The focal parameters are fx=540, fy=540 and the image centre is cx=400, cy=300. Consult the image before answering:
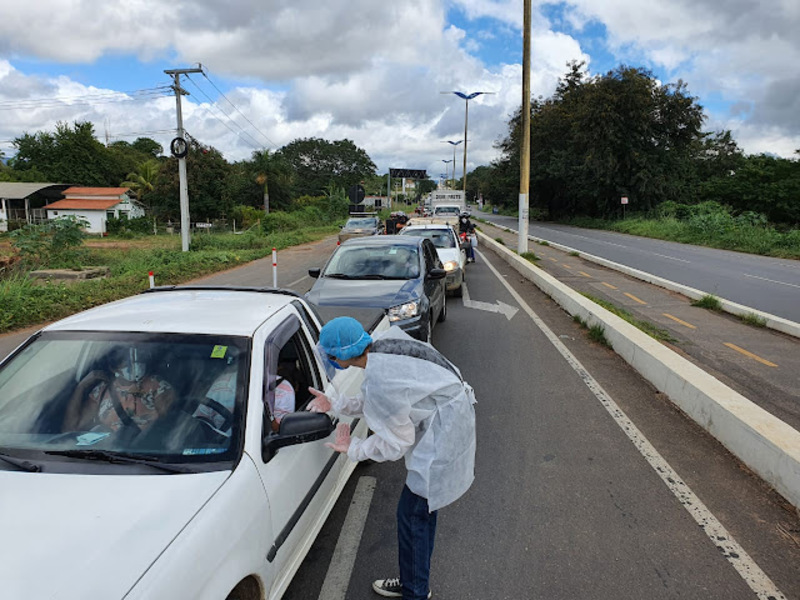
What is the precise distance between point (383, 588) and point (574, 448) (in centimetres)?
248

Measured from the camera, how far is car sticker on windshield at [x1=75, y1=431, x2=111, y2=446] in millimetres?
2420

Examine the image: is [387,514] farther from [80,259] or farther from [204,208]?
[204,208]

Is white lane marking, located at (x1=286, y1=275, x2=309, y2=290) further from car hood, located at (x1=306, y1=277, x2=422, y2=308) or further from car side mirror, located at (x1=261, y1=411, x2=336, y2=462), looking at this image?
car side mirror, located at (x1=261, y1=411, x2=336, y2=462)

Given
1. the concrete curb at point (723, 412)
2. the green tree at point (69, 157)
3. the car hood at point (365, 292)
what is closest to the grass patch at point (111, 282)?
the car hood at point (365, 292)

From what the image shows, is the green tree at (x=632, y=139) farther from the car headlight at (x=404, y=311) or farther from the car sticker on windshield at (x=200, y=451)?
the car sticker on windshield at (x=200, y=451)

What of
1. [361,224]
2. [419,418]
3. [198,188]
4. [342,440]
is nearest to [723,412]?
[419,418]

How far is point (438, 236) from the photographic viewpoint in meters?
14.5

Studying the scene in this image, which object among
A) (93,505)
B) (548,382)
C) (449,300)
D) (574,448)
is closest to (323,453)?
(93,505)

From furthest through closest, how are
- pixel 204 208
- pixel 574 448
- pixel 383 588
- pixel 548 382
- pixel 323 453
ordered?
pixel 204 208
pixel 548 382
pixel 574 448
pixel 323 453
pixel 383 588

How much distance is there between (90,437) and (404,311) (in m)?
4.92

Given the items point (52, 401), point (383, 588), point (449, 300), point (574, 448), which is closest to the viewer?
point (52, 401)

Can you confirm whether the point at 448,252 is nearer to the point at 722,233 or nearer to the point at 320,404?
the point at 320,404

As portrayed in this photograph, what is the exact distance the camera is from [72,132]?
2488 inches

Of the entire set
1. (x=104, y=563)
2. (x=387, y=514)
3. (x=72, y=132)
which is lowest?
(x=387, y=514)
